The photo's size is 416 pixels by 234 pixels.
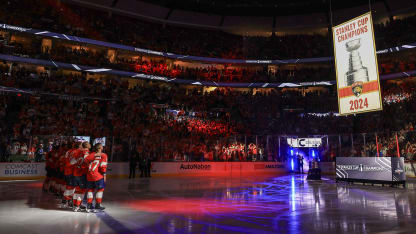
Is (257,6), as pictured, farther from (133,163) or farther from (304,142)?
(133,163)

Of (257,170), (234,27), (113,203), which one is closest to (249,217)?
(113,203)

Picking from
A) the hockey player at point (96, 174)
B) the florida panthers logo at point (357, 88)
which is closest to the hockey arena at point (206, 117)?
the hockey player at point (96, 174)

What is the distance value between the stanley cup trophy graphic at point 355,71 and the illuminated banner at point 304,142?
46.2ft

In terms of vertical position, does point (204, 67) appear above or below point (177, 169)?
above

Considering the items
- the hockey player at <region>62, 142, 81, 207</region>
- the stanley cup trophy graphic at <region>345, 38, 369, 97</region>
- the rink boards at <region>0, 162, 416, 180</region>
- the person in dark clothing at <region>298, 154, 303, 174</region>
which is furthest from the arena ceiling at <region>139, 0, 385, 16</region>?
the hockey player at <region>62, 142, 81, 207</region>

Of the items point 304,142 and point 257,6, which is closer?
point 304,142

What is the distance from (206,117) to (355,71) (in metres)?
18.6

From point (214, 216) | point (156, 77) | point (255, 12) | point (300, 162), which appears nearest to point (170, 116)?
point (156, 77)

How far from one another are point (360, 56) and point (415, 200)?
6299 mm

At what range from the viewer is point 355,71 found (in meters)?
13.3

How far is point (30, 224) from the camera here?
6.63 m

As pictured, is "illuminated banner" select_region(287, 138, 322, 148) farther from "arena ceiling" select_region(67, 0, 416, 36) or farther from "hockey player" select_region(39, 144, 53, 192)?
"hockey player" select_region(39, 144, 53, 192)

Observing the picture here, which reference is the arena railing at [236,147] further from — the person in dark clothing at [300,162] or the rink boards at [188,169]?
the person in dark clothing at [300,162]

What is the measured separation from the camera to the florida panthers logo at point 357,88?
12.9 meters
